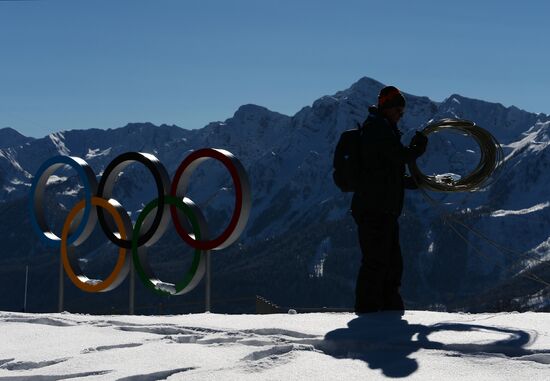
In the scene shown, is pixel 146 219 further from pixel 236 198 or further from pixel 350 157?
pixel 350 157

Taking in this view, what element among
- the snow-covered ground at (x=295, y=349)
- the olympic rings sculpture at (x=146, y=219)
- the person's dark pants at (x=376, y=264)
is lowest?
the snow-covered ground at (x=295, y=349)

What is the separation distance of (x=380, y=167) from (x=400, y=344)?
2907 millimetres

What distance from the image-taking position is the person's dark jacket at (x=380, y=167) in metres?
9.46

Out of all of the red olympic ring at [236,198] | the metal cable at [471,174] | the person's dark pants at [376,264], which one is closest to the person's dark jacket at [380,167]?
the person's dark pants at [376,264]

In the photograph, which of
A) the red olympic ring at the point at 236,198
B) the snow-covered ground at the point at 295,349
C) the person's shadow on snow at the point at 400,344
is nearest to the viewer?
the snow-covered ground at the point at 295,349

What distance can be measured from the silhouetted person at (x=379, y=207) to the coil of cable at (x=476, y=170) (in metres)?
0.94

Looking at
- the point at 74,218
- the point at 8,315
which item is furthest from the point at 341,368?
the point at 74,218

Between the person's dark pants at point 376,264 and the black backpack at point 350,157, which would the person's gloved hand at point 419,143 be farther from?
the person's dark pants at point 376,264

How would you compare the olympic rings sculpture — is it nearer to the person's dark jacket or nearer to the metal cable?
the metal cable

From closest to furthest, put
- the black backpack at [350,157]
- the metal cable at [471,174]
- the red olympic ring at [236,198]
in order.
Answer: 1. the black backpack at [350,157]
2. the metal cable at [471,174]
3. the red olympic ring at [236,198]

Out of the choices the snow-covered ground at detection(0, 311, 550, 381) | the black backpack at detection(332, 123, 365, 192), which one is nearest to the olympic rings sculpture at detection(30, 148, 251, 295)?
the black backpack at detection(332, 123, 365, 192)

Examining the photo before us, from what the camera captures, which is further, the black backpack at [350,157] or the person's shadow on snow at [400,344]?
the black backpack at [350,157]

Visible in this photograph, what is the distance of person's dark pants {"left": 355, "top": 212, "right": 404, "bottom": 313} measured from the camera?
9523mm

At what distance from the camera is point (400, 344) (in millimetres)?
7090
